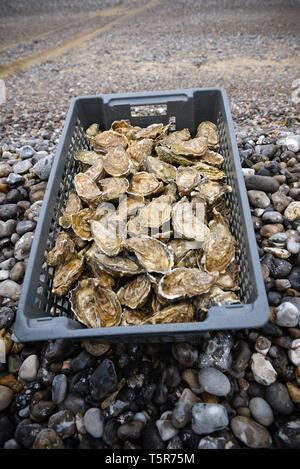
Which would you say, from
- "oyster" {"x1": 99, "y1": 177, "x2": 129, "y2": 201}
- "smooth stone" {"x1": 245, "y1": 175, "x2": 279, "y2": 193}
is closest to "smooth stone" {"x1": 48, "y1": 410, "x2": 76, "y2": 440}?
"oyster" {"x1": 99, "y1": 177, "x2": 129, "y2": 201}

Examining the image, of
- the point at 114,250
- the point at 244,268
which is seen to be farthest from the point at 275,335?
the point at 114,250

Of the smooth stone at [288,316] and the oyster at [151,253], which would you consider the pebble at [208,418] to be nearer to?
the smooth stone at [288,316]

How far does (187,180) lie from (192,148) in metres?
0.30

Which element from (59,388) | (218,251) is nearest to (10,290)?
(59,388)

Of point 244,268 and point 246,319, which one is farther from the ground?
point 246,319

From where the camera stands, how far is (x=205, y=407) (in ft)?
5.04

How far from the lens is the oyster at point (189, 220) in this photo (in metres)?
1.91

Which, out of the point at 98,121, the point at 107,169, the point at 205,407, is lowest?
the point at 205,407

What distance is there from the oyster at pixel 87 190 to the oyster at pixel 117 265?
43 cm

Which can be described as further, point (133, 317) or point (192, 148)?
point (192, 148)

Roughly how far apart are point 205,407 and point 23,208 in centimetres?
199

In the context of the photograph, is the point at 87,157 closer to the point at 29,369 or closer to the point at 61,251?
the point at 61,251

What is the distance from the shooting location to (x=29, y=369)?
5.78 ft

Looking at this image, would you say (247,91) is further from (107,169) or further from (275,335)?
(275,335)
